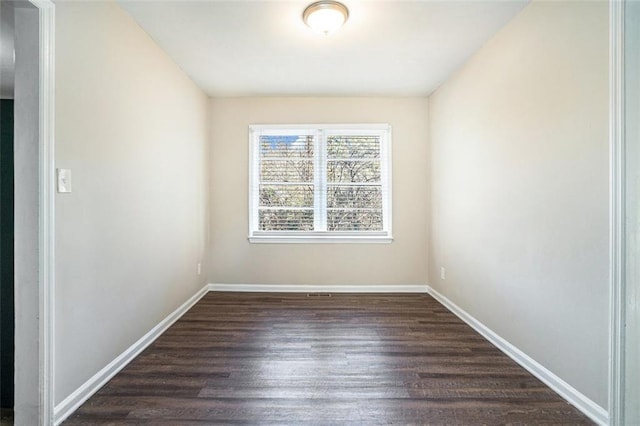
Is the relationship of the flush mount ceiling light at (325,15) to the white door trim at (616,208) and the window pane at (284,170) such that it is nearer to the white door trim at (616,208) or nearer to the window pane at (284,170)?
the white door trim at (616,208)

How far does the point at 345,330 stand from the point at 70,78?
2.68m

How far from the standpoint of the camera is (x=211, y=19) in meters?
2.24

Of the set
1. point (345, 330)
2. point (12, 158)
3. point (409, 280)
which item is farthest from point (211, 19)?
point (409, 280)

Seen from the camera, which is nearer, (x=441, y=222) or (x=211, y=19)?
(x=211, y=19)

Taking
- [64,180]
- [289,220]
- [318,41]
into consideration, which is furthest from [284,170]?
[64,180]

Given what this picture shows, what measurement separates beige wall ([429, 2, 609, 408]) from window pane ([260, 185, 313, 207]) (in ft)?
6.12

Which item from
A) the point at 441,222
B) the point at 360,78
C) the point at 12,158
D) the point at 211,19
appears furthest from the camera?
the point at 441,222

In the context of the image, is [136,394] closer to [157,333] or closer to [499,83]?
[157,333]

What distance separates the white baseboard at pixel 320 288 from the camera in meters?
3.88

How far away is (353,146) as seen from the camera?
13.0 feet

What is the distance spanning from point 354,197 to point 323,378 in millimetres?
2426

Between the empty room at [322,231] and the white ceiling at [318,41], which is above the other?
the white ceiling at [318,41]

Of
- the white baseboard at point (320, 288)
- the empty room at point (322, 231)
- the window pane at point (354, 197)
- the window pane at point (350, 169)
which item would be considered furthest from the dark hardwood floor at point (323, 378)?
the window pane at point (350, 169)

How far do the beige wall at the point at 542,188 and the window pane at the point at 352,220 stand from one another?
1212 millimetres
